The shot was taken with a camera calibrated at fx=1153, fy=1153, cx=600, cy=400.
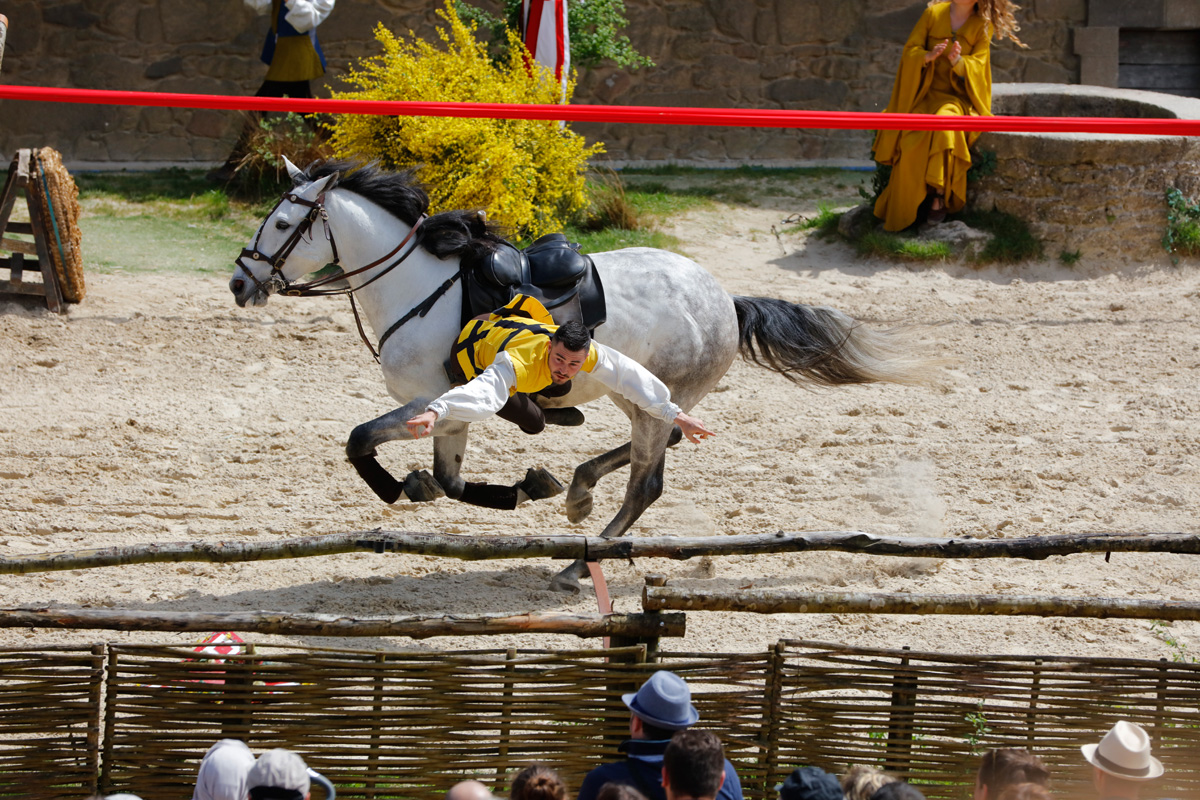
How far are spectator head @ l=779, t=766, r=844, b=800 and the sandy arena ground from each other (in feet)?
7.57

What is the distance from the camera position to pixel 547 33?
9.64 meters

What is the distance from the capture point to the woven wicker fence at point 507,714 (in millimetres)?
3641

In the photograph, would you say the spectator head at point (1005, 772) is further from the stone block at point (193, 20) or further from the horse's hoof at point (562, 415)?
the stone block at point (193, 20)

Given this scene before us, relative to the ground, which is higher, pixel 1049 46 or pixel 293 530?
pixel 1049 46

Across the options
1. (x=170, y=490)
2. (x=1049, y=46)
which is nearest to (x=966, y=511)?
(x=170, y=490)

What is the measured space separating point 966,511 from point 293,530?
3577 millimetres

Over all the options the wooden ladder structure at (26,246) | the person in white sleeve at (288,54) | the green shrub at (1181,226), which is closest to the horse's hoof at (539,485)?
the wooden ladder structure at (26,246)

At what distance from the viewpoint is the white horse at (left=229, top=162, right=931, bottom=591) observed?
507cm

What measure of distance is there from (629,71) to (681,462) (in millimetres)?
6522

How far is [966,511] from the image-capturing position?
20.6 ft

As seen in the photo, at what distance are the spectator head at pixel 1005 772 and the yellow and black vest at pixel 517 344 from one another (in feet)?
7.17

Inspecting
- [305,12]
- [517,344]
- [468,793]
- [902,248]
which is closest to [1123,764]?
[468,793]

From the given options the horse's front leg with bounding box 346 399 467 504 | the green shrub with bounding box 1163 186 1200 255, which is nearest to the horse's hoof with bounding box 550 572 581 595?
the horse's front leg with bounding box 346 399 467 504

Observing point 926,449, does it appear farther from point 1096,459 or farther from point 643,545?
point 643,545
